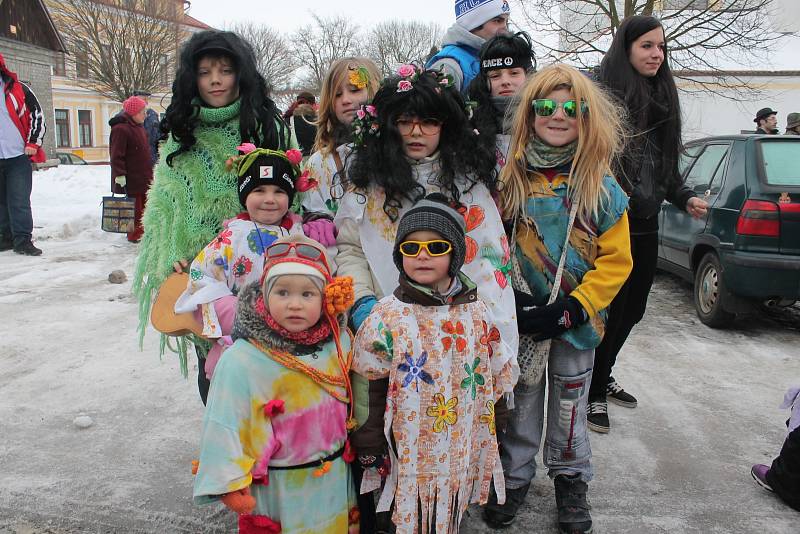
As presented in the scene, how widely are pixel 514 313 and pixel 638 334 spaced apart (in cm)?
339

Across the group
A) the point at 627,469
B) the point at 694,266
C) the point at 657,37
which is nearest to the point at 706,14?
the point at 694,266

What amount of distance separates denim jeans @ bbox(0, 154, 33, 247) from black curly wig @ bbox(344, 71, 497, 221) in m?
6.57

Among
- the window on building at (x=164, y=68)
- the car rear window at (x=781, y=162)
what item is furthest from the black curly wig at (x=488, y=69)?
the window on building at (x=164, y=68)

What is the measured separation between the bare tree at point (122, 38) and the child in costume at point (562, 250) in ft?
87.7

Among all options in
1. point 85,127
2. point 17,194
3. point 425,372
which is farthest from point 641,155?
point 85,127

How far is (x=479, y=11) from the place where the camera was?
3170 millimetres

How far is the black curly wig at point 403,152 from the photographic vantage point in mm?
2336

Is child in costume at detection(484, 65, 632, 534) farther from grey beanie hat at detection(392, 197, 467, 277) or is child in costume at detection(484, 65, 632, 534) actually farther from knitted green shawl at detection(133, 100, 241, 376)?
knitted green shawl at detection(133, 100, 241, 376)

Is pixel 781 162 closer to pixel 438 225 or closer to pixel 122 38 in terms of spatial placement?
pixel 438 225

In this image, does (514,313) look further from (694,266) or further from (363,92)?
(694,266)

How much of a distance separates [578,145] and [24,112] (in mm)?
7212

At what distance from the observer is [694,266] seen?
19.1 ft

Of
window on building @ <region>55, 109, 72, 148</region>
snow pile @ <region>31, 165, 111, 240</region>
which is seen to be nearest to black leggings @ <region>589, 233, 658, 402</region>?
snow pile @ <region>31, 165, 111, 240</region>

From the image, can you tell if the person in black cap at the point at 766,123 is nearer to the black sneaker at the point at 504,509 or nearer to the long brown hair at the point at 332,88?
the long brown hair at the point at 332,88
